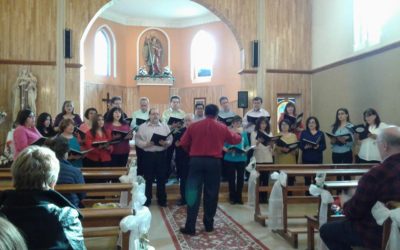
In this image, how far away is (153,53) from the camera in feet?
47.7

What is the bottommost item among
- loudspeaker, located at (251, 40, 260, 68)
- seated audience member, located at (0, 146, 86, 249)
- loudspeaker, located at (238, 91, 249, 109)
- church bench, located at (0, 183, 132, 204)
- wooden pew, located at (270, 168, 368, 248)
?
wooden pew, located at (270, 168, 368, 248)

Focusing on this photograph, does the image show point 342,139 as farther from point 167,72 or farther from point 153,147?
point 167,72

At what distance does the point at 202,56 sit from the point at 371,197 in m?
12.5

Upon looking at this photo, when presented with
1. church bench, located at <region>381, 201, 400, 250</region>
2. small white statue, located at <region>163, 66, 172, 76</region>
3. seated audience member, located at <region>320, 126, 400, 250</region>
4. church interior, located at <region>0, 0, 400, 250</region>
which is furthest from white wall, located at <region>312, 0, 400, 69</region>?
small white statue, located at <region>163, 66, 172, 76</region>

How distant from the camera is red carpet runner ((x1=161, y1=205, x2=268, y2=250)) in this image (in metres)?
3.90

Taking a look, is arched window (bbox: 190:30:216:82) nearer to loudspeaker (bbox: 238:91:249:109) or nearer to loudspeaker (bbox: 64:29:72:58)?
loudspeaker (bbox: 238:91:249:109)

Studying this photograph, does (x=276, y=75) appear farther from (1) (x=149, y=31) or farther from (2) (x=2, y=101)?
(1) (x=149, y=31)

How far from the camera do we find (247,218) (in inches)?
200

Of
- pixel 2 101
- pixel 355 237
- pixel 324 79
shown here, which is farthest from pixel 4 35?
pixel 355 237

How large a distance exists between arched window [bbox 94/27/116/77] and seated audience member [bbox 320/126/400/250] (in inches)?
461

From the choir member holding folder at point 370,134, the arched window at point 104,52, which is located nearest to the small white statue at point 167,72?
the arched window at point 104,52

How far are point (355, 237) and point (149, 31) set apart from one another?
1309 centimetres

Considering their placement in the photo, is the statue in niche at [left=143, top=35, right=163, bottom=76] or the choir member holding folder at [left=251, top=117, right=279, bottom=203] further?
the statue in niche at [left=143, top=35, right=163, bottom=76]

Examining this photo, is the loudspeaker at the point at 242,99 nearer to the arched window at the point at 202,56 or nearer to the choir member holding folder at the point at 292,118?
the choir member holding folder at the point at 292,118
